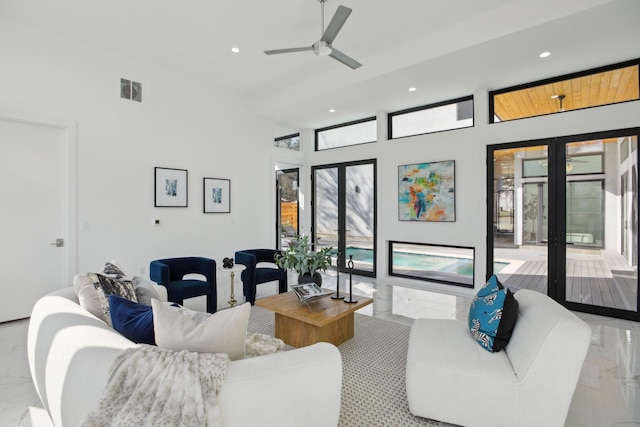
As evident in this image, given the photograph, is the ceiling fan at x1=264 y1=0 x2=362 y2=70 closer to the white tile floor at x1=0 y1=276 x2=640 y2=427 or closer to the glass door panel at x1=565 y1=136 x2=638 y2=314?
the white tile floor at x1=0 y1=276 x2=640 y2=427

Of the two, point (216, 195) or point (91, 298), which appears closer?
point (91, 298)

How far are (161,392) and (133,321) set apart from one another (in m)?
0.58

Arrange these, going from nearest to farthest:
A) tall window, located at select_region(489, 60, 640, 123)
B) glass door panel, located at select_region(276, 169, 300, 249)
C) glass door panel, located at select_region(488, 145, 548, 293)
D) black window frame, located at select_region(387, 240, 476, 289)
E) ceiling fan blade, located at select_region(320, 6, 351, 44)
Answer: ceiling fan blade, located at select_region(320, 6, 351, 44) < tall window, located at select_region(489, 60, 640, 123) < glass door panel, located at select_region(488, 145, 548, 293) < black window frame, located at select_region(387, 240, 476, 289) < glass door panel, located at select_region(276, 169, 300, 249)

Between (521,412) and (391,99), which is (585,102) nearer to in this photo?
(391,99)

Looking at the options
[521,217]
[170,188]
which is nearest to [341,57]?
[170,188]

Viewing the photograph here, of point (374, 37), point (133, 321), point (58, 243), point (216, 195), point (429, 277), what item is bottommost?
point (429, 277)

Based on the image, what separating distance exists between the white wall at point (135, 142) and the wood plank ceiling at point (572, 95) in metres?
4.25

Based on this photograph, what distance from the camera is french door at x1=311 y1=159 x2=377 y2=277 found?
6.20 meters

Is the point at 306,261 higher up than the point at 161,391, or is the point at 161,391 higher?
the point at 306,261

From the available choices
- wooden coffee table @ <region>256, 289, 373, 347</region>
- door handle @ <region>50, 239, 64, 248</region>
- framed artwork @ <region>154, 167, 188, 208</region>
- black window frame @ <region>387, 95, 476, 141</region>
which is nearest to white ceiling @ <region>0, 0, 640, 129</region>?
black window frame @ <region>387, 95, 476, 141</region>

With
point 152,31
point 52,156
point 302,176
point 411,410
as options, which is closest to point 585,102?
point 411,410

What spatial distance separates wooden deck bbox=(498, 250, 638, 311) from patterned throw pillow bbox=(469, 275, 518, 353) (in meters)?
2.74

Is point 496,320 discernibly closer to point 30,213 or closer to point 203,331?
point 203,331

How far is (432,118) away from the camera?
5.39 meters
